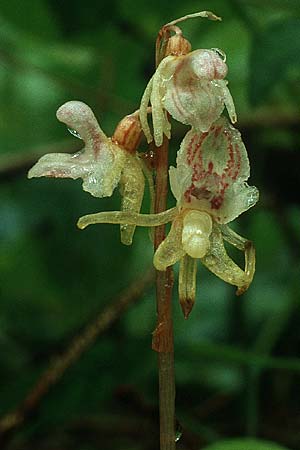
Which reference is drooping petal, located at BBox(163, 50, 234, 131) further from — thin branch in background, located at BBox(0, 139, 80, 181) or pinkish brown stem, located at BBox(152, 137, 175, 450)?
thin branch in background, located at BBox(0, 139, 80, 181)

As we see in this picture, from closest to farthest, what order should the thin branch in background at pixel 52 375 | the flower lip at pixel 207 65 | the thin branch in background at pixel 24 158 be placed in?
the flower lip at pixel 207 65 < the thin branch in background at pixel 52 375 < the thin branch in background at pixel 24 158

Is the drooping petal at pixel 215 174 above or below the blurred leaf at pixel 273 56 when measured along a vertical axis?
below

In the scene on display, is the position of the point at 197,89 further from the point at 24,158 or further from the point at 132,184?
the point at 24,158

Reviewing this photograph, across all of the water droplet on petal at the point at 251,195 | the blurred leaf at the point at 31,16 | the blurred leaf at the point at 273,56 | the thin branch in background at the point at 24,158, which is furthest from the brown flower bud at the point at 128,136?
the thin branch in background at the point at 24,158

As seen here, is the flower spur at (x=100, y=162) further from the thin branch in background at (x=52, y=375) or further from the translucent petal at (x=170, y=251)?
the thin branch in background at (x=52, y=375)

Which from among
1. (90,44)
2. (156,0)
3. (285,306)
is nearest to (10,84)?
(90,44)

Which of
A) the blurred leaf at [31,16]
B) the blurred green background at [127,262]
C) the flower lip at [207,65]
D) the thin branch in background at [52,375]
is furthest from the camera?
the blurred leaf at [31,16]
